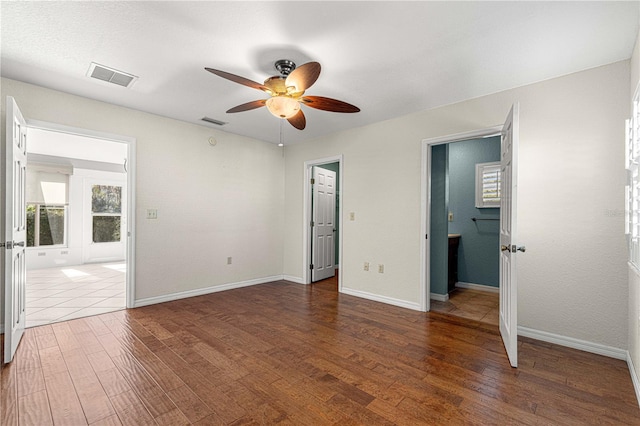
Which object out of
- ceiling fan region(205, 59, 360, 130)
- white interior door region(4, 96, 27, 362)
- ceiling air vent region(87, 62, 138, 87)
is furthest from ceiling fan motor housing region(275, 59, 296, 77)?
white interior door region(4, 96, 27, 362)

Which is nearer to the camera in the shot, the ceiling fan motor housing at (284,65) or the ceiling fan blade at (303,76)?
the ceiling fan blade at (303,76)

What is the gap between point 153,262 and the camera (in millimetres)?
3863

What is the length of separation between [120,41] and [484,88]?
10.8 feet

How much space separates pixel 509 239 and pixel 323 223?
335 centimetres

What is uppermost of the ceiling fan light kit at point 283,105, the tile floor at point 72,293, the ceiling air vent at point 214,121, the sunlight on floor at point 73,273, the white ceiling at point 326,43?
the white ceiling at point 326,43

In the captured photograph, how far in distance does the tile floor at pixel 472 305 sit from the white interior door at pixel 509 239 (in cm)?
Answer: 64

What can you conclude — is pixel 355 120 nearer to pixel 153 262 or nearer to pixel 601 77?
pixel 601 77

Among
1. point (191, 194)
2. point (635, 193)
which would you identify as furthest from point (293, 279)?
point (635, 193)

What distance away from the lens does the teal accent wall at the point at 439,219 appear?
4.11 m

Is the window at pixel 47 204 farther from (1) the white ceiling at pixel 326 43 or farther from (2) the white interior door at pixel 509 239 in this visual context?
(2) the white interior door at pixel 509 239

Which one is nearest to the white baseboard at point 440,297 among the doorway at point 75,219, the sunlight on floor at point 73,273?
the doorway at point 75,219

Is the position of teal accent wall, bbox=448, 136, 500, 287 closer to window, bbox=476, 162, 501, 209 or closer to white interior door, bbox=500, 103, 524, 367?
window, bbox=476, 162, 501, 209

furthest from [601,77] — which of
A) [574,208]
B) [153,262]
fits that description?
[153,262]

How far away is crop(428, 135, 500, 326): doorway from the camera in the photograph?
4121 millimetres
